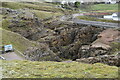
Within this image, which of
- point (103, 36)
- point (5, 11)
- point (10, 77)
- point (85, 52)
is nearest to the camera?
point (10, 77)

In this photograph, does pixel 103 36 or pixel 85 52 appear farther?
pixel 103 36

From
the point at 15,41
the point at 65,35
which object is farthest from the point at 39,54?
the point at 65,35

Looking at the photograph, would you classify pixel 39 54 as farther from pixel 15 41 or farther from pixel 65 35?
pixel 65 35

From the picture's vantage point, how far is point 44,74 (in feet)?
46.5

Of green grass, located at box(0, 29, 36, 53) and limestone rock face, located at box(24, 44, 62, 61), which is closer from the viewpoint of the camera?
limestone rock face, located at box(24, 44, 62, 61)

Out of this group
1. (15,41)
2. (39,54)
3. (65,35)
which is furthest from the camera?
(65,35)

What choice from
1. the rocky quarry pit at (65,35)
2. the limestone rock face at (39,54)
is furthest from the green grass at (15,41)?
the rocky quarry pit at (65,35)

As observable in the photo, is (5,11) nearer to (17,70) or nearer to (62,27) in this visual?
(62,27)

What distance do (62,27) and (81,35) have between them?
7.10 metres

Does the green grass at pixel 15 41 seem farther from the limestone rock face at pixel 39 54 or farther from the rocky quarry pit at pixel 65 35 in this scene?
the rocky quarry pit at pixel 65 35

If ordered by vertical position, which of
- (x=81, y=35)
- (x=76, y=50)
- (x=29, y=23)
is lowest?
(x=76, y=50)

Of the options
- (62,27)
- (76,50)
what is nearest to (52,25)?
(62,27)

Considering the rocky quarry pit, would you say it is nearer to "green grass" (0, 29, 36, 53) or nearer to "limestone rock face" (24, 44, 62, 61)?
"green grass" (0, 29, 36, 53)

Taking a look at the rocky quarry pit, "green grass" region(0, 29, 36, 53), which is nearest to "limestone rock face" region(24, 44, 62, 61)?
"green grass" region(0, 29, 36, 53)
